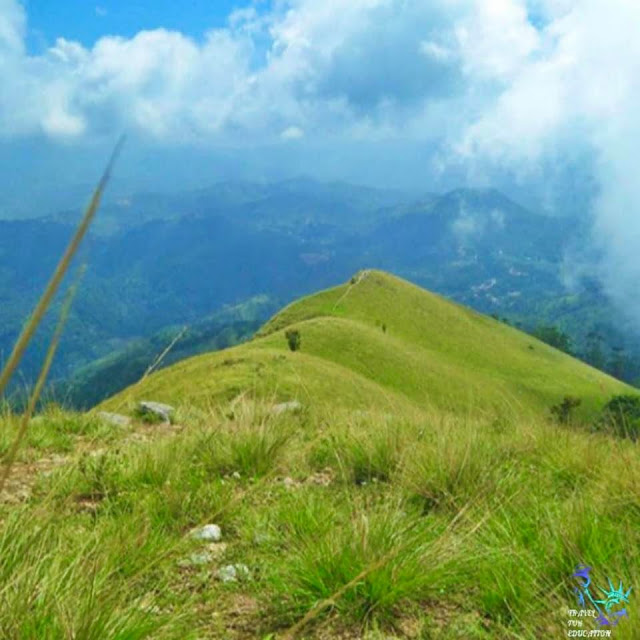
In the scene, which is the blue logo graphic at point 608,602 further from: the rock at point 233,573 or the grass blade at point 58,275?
the grass blade at point 58,275

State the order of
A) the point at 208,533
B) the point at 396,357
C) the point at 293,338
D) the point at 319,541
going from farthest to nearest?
1. the point at 396,357
2. the point at 293,338
3. the point at 208,533
4. the point at 319,541

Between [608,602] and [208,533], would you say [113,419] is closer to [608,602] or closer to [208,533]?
[208,533]

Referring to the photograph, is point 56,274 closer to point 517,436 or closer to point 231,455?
point 231,455

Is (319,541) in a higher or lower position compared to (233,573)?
higher

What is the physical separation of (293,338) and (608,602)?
248 feet

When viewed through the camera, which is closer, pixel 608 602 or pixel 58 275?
pixel 58 275

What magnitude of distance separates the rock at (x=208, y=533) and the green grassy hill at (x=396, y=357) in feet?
128

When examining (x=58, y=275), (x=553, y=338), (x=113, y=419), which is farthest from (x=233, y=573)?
(x=553, y=338)

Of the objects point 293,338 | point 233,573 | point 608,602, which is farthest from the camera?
point 293,338

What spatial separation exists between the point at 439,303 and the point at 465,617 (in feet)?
416

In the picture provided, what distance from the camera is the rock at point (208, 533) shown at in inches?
172

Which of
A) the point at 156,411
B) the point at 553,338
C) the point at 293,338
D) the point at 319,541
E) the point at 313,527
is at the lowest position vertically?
the point at 553,338

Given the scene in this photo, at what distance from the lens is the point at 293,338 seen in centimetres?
7831

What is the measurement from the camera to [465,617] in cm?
329
